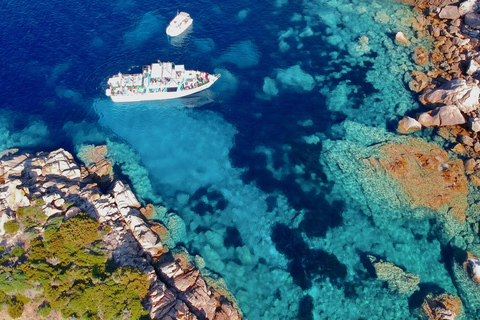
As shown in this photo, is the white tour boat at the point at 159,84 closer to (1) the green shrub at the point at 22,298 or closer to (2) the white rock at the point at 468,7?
(1) the green shrub at the point at 22,298

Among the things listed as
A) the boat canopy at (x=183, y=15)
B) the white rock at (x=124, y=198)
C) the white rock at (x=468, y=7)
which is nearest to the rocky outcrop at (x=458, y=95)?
the white rock at (x=468, y=7)

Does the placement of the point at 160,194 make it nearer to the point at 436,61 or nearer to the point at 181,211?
the point at 181,211

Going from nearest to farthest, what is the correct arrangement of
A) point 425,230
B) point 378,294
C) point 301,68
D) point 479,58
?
1. point 378,294
2. point 425,230
3. point 479,58
4. point 301,68

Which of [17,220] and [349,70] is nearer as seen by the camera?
[17,220]

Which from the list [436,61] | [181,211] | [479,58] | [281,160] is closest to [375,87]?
[436,61]

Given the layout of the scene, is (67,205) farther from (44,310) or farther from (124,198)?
(44,310)

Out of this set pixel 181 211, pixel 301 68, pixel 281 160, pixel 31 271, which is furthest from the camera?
pixel 301 68

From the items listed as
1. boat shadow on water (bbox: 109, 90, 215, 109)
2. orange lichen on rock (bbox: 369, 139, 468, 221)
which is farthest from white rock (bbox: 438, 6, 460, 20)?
boat shadow on water (bbox: 109, 90, 215, 109)
